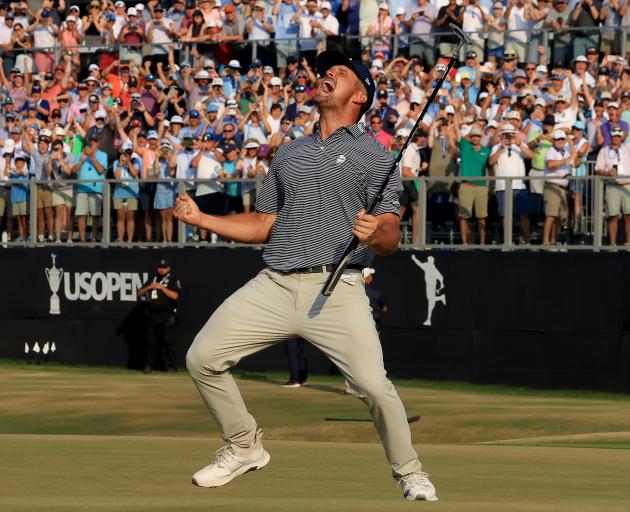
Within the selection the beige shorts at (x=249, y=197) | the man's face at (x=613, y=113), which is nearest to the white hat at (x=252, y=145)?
the beige shorts at (x=249, y=197)

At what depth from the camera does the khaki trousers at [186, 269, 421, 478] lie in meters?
7.77

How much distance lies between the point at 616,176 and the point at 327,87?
11.3m

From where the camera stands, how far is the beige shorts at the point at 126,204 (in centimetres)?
2253

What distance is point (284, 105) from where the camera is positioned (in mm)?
23891

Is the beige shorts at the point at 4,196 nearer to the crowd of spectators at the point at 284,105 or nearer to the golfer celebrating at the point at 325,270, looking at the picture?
the crowd of spectators at the point at 284,105

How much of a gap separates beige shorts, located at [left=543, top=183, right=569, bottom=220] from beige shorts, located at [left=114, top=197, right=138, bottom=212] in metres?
6.64

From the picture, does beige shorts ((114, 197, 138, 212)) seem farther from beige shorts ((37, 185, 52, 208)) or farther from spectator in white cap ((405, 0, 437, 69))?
spectator in white cap ((405, 0, 437, 69))

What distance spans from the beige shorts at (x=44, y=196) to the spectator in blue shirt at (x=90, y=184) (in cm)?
51

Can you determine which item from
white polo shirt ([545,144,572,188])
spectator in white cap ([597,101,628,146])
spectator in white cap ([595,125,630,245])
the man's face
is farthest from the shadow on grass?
the man's face

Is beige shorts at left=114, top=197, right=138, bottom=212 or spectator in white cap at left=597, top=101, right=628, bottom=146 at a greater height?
spectator in white cap at left=597, top=101, right=628, bottom=146

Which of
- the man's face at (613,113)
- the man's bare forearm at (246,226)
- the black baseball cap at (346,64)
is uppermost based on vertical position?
the black baseball cap at (346,64)

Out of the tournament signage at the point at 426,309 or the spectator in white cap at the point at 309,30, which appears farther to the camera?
the spectator in white cap at the point at 309,30

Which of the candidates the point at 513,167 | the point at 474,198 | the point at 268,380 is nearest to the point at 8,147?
the point at 268,380

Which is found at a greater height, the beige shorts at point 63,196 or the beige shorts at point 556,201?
the beige shorts at point 556,201
